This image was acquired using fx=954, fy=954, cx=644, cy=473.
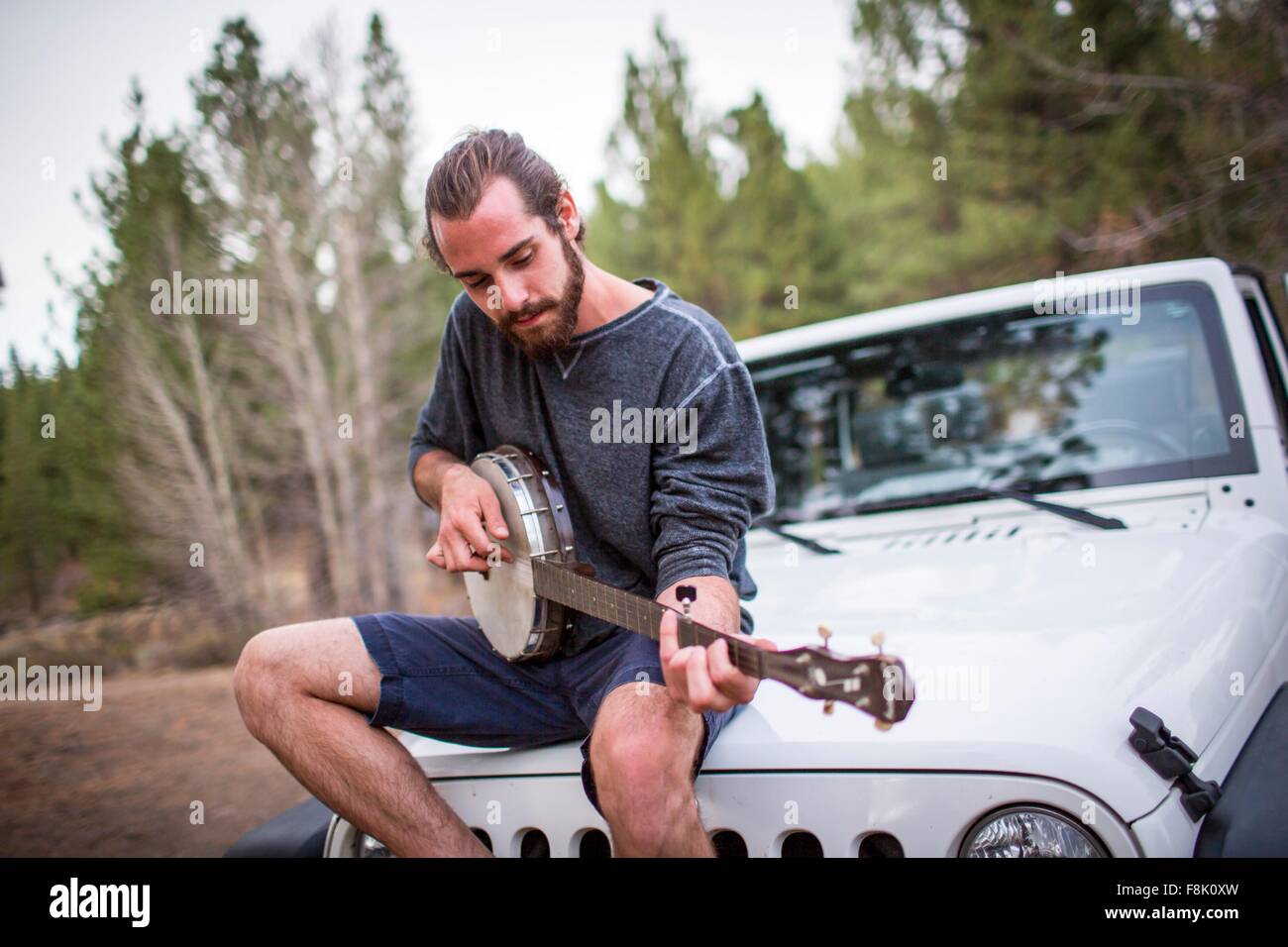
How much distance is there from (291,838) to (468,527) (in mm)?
881

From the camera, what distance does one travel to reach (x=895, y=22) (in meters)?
13.5

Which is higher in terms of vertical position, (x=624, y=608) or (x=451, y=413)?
(x=451, y=413)

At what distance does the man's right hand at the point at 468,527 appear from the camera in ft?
7.46

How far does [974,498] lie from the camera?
286 centimetres

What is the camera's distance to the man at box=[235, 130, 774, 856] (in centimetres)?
207

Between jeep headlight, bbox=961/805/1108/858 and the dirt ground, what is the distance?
431 centimetres

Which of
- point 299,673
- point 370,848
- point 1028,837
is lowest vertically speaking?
point 370,848

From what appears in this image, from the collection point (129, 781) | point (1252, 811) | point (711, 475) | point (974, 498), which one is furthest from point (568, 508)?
point (129, 781)

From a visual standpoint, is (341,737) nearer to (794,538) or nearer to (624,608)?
(624,608)

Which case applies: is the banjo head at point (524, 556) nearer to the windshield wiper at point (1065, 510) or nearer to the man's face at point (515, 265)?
the man's face at point (515, 265)

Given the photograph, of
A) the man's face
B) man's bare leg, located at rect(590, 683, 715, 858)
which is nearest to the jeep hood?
man's bare leg, located at rect(590, 683, 715, 858)

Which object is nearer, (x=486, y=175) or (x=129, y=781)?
(x=486, y=175)
